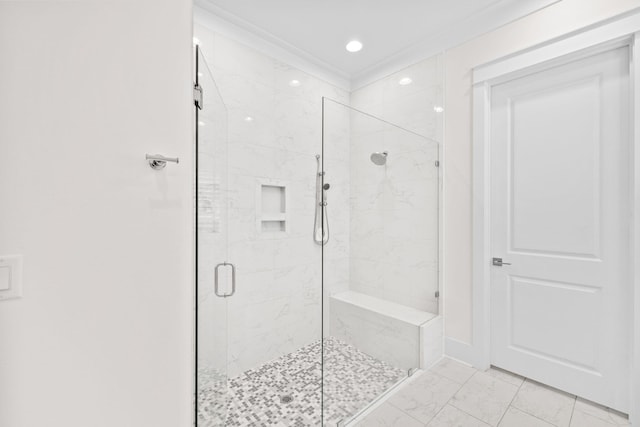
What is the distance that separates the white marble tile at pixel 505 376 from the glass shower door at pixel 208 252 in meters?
1.90

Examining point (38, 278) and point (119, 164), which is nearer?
point (38, 278)

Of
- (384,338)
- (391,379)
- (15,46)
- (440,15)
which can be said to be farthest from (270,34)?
(391,379)

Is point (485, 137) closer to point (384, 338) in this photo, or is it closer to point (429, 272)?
point (429, 272)

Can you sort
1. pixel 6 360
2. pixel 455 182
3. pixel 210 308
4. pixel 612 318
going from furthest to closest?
pixel 455 182 < pixel 612 318 < pixel 210 308 < pixel 6 360

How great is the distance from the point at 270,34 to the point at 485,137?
6.26 ft

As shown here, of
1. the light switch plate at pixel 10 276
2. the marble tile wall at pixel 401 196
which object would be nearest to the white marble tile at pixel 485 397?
the marble tile wall at pixel 401 196

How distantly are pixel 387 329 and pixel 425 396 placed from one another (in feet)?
1.53

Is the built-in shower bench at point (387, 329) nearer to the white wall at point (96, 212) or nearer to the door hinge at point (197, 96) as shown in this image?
the white wall at point (96, 212)

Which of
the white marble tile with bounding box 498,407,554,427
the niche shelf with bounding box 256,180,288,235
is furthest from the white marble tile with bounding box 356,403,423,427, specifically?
the niche shelf with bounding box 256,180,288,235

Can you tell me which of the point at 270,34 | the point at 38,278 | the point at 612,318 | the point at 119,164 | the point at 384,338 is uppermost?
the point at 270,34

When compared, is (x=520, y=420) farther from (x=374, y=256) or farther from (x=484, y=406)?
(x=374, y=256)

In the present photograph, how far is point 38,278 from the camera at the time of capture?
2.42 feet

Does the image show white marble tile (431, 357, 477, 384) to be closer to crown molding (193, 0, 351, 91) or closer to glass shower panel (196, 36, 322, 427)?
glass shower panel (196, 36, 322, 427)

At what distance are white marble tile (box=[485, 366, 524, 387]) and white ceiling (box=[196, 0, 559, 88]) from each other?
2.57 m
